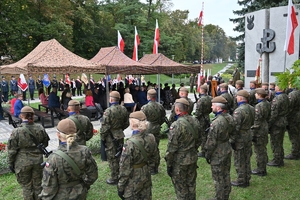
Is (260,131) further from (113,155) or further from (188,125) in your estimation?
(113,155)

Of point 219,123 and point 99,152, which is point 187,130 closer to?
point 219,123

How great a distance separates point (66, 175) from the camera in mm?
3566

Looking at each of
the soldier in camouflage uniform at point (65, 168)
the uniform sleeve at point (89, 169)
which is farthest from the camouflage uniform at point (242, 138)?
the soldier in camouflage uniform at point (65, 168)

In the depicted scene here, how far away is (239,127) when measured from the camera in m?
6.33

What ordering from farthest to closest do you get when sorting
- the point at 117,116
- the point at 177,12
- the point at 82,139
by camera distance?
the point at 177,12, the point at 117,116, the point at 82,139

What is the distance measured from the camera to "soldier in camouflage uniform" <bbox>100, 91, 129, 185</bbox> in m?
6.47

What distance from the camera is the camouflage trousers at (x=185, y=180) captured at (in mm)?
5125

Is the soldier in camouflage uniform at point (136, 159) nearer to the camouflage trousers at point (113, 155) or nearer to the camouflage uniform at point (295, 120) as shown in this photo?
the camouflage trousers at point (113, 155)

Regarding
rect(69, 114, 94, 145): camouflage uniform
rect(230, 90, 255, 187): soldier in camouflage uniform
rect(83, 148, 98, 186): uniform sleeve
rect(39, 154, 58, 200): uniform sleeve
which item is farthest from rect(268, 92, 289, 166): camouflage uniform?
rect(39, 154, 58, 200): uniform sleeve

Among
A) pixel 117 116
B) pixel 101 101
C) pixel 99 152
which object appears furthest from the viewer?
pixel 101 101

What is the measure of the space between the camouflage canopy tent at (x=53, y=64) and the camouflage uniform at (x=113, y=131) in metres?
5.96

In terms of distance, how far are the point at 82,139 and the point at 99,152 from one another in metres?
2.89

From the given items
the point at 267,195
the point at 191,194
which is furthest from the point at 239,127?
the point at 191,194

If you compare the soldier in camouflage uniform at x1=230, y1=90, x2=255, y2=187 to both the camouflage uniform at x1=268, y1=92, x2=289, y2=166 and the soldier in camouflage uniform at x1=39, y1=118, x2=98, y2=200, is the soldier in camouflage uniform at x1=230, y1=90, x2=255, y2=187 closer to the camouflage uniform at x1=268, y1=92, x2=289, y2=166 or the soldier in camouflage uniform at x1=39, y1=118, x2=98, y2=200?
the camouflage uniform at x1=268, y1=92, x2=289, y2=166
